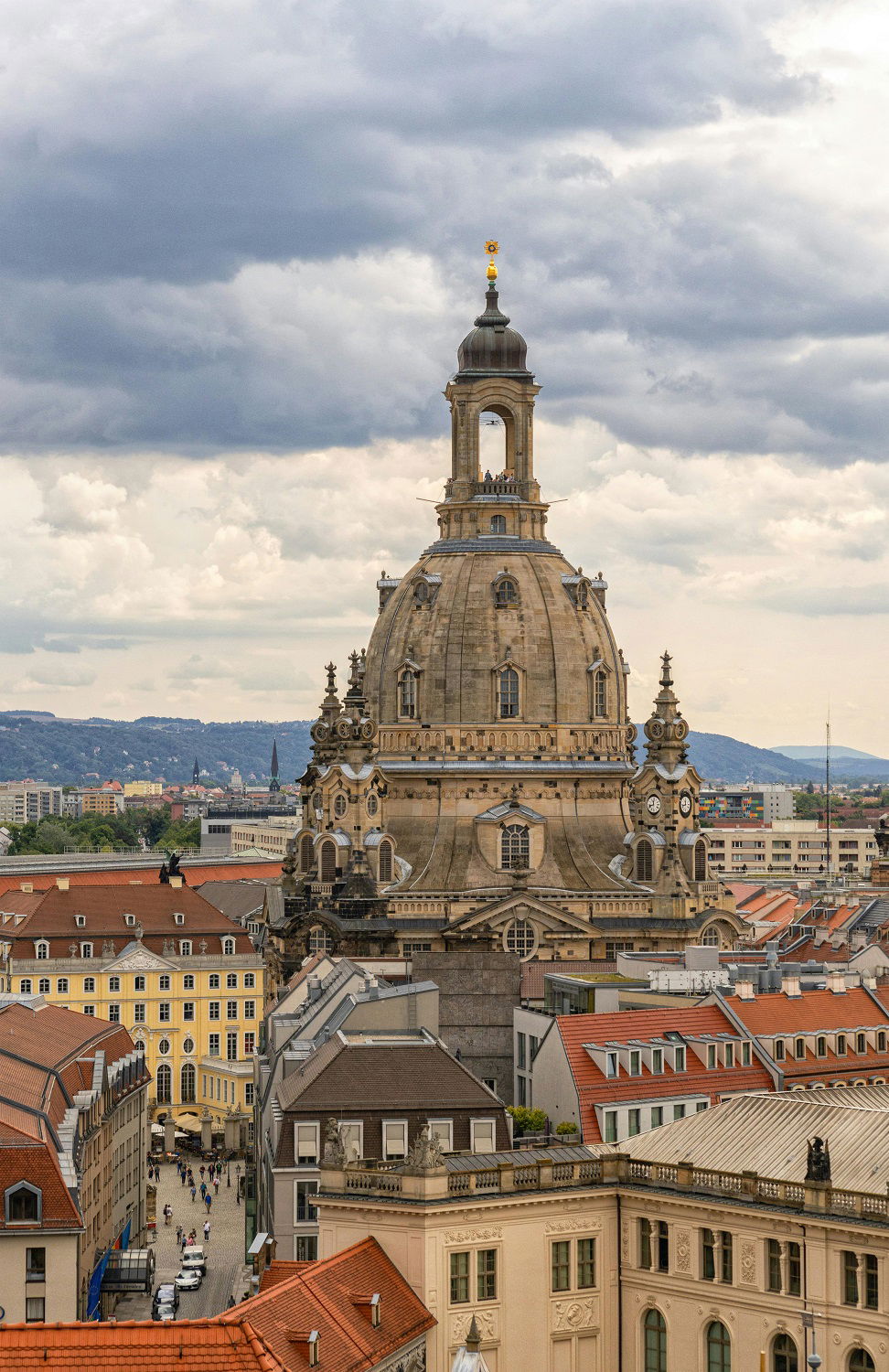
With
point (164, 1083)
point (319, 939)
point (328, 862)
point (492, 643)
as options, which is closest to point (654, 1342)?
point (319, 939)

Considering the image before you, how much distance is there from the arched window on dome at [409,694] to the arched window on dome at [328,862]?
9220mm

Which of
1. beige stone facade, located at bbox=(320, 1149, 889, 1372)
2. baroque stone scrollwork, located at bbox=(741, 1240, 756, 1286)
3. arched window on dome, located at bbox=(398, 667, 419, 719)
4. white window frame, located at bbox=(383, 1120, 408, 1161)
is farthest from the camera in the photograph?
arched window on dome, located at bbox=(398, 667, 419, 719)

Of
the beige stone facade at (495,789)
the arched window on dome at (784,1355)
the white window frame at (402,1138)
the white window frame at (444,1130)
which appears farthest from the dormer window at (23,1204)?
the beige stone facade at (495,789)

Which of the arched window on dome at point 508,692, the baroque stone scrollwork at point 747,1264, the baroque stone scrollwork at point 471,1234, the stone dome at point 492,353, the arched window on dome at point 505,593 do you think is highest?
the stone dome at point 492,353

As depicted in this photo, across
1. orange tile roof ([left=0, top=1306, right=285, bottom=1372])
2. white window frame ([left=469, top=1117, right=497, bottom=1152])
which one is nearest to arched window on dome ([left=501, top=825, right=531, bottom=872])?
white window frame ([left=469, top=1117, right=497, bottom=1152])

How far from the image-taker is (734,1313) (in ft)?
265

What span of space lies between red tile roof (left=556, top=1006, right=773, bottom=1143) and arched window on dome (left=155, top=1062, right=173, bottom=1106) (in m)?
74.9

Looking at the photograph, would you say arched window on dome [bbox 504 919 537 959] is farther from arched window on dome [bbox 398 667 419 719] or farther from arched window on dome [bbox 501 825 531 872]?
arched window on dome [bbox 398 667 419 719]

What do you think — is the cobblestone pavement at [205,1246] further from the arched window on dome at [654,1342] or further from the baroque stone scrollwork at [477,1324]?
the baroque stone scrollwork at [477,1324]

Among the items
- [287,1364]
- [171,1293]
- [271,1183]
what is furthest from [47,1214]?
[287,1364]

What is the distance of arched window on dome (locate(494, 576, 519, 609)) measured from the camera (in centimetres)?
17962

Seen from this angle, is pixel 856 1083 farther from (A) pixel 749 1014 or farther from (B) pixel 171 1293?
(B) pixel 171 1293

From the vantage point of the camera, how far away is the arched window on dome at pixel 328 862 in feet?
577

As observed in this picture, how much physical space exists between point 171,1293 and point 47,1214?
17666 millimetres
